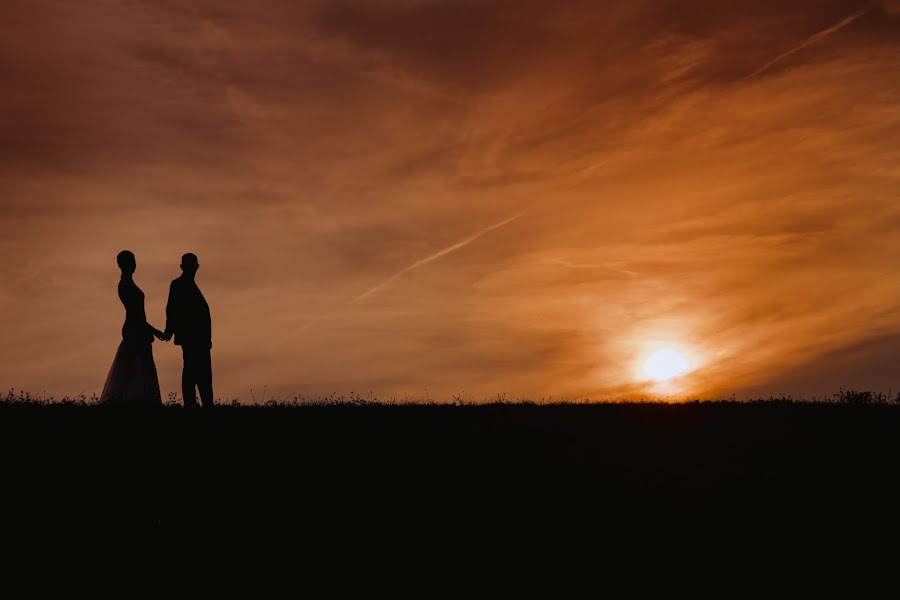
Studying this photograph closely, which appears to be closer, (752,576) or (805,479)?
(752,576)

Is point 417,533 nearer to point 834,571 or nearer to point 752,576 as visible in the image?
point 752,576

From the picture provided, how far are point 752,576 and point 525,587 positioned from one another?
3310 mm

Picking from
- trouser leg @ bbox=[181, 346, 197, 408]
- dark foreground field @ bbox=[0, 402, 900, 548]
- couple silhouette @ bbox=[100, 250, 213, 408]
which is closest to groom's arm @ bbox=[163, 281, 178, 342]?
couple silhouette @ bbox=[100, 250, 213, 408]

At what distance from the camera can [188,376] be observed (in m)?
20.4

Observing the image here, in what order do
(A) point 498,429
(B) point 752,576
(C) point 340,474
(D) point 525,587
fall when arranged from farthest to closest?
(A) point 498,429 → (C) point 340,474 → (B) point 752,576 → (D) point 525,587

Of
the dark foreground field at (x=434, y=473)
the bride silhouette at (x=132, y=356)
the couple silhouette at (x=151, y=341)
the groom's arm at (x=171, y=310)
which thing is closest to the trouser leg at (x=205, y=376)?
the couple silhouette at (x=151, y=341)

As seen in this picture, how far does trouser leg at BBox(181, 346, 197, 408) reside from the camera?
66.8 feet

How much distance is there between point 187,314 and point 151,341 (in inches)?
63.7

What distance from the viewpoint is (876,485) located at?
17.1 metres

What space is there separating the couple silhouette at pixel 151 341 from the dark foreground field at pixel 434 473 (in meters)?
0.84

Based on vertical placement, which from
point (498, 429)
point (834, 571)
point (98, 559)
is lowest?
point (834, 571)

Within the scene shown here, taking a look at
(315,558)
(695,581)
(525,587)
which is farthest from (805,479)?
(315,558)

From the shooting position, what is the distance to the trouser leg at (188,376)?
2036 centimetres

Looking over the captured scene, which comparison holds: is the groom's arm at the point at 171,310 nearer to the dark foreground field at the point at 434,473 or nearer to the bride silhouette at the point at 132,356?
the bride silhouette at the point at 132,356
